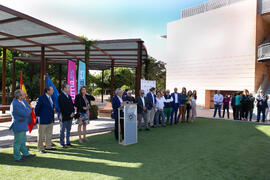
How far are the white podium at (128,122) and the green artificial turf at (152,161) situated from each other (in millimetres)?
243

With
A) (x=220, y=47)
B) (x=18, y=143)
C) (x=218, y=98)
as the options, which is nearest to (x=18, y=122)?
(x=18, y=143)

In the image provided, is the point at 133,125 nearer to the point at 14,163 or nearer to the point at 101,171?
the point at 101,171

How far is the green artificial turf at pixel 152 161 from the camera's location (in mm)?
3760

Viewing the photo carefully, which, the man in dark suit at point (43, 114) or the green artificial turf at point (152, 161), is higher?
the man in dark suit at point (43, 114)

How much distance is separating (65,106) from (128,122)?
5.99 feet

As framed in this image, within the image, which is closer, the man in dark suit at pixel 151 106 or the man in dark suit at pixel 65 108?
the man in dark suit at pixel 65 108

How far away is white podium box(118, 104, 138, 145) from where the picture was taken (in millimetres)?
5914

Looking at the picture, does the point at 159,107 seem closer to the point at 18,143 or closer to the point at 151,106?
the point at 151,106

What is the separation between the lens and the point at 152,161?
4.50 meters

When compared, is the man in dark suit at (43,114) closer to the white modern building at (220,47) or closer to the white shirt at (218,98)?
the white shirt at (218,98)

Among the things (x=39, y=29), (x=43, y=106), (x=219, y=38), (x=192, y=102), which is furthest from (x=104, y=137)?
(x=219, y=38)

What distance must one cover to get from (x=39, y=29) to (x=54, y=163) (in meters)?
5.33

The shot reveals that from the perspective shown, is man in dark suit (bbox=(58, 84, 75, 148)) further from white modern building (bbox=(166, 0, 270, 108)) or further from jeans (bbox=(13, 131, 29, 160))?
white modern building (bbox=(166, 0, 270, 108))

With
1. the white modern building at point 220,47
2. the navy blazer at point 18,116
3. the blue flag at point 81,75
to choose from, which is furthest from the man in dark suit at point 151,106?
the white modern building at point 220,47
